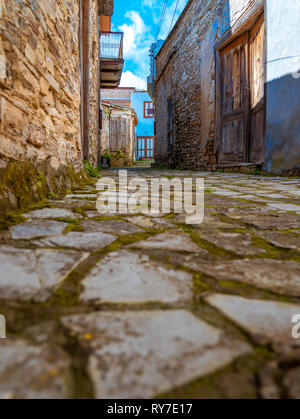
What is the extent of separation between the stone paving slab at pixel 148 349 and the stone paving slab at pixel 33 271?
0.54 ft

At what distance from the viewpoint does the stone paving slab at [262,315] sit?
0.52 metres

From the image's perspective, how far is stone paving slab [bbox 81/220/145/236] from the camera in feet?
4.12

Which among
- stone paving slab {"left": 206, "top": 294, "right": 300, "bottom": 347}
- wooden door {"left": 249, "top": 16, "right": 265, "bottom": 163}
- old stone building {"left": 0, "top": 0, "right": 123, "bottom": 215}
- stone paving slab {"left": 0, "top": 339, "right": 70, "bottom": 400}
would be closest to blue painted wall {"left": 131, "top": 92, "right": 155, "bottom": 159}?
wooden door {"left": 249, "top": 16, "right": 265, "bottom": 163}

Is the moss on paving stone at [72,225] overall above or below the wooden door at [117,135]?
below

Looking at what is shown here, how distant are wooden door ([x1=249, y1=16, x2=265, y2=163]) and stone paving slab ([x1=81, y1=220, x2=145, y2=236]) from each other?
4541 mm

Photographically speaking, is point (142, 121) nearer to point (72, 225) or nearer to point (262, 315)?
point (72, 225)

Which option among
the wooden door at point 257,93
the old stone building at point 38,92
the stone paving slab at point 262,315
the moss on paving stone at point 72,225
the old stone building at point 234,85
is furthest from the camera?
the wooden door at point 257,93

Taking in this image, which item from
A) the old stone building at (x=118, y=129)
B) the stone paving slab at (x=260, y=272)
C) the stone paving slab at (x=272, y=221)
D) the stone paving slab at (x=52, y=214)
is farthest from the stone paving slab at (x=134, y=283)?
the old stone building at (x=118, y=129)

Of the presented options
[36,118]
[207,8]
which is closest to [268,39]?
[207,8]

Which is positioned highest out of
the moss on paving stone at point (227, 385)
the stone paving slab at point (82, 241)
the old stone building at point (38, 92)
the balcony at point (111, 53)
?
the balcony at point (111, 53)

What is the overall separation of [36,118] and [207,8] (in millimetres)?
6856

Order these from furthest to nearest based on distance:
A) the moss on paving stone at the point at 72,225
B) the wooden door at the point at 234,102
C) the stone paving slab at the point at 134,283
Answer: the wooden door at the point at 234,102 < the moss on paving stone at the point at 72,225 < the stone paving slab at the point at 134,283

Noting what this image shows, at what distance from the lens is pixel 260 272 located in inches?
32.2

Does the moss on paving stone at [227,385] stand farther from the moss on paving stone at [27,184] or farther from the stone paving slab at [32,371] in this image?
the moss on paving stone at [27,184]
